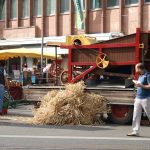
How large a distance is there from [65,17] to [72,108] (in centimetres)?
2661

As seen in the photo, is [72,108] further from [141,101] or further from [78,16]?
[78,16]

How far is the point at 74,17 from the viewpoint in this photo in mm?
39750

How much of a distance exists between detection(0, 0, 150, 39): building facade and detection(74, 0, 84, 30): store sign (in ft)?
0.92

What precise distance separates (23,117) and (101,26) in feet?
72.6

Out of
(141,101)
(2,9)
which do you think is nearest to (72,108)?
(141,101)

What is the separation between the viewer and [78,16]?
125ft

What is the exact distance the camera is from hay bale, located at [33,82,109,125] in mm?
14672

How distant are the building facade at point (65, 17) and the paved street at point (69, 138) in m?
21.9

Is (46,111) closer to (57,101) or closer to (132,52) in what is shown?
(57,101)

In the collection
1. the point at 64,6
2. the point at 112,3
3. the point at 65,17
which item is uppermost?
the point at 64,6

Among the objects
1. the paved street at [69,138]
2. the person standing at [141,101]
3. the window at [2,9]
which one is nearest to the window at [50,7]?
the window at [2,9]

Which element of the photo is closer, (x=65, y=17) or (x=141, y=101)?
(x=141, y=101)

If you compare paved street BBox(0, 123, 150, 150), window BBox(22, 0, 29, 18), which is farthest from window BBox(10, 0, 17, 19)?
paved street BBox(0, 123, 150, 150)

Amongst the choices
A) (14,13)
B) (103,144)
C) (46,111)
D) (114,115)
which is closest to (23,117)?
(46,111)
